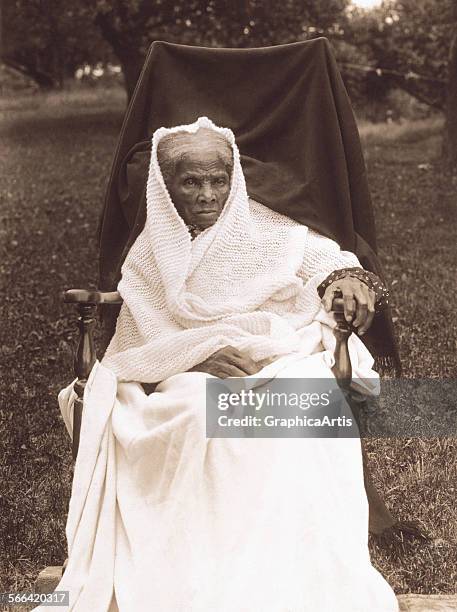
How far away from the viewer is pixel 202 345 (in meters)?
2.61

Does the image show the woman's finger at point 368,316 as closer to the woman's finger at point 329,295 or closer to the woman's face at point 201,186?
the woman's finger at point 329,295

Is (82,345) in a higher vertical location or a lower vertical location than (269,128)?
lower

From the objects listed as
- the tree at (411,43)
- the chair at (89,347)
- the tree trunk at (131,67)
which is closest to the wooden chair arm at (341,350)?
the chair at (89,347)

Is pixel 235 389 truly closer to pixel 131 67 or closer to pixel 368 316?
pixel 368 316

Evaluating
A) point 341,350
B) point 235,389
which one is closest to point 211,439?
point 235,389

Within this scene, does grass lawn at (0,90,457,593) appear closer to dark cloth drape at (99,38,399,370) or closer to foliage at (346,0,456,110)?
foliage at (346,0,456,110)

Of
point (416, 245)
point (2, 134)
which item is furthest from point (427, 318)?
point (2, 134)

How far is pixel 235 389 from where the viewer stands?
2500 millimetres

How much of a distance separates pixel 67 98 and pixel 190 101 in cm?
622

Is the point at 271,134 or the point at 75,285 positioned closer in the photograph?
the point at 271,134

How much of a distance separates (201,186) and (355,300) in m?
0.65

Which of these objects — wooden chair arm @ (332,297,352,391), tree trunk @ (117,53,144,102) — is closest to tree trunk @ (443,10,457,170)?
tree trunk @ (117,53,144,102)

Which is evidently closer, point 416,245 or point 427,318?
point 427,318

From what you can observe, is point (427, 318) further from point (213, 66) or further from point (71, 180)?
point (71, 180)
